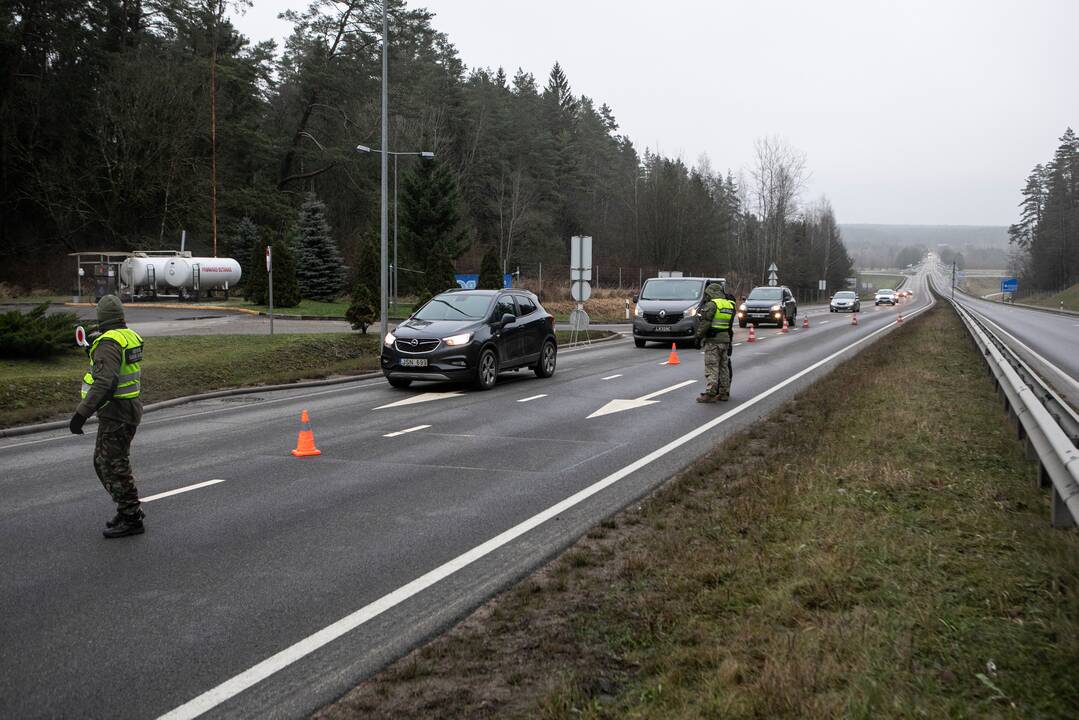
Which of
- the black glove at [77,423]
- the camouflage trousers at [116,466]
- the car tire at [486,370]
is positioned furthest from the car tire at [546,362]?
the black glove at [77,423]

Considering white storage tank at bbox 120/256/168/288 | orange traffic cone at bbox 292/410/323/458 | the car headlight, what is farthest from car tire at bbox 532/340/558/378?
white storage tank at bbox 120/256/168/288

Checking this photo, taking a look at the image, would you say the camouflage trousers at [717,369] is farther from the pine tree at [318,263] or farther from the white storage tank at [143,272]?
the pine tree at [318,263]

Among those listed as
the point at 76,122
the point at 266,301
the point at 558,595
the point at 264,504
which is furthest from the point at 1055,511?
the point at 76,122

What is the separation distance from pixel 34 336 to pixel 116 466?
1319cm

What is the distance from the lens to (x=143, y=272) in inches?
1630

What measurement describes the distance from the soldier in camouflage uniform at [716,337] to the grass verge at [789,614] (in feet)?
19.2

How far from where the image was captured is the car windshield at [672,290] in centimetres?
2613

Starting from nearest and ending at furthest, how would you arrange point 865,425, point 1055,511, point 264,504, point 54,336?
point 1055,511 → point 264,504 → point 865,425 → point 54,336

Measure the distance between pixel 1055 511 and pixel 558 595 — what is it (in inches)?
120

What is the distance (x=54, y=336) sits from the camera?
59.3 ft

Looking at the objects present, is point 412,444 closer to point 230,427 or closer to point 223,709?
point 230,427

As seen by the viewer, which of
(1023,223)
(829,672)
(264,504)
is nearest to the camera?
(829,672)

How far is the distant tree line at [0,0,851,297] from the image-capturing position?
165 feet

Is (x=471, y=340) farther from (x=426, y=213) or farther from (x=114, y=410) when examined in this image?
(x=426, y=213)
